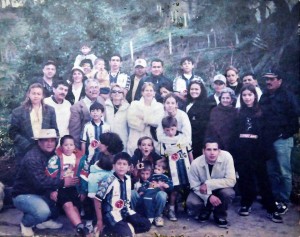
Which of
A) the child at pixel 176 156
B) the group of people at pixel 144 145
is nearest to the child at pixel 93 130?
the group of people at pixel 144 145

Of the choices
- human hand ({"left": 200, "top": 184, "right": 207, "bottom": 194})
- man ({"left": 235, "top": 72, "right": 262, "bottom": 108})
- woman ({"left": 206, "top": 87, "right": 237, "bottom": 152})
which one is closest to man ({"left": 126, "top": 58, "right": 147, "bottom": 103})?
woman ({"left": 206, "top": 87, "right": 237, "bottom": 152})

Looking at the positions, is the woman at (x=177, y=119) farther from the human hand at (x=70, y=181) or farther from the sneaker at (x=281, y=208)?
the sneaker at (x=281, y=208)

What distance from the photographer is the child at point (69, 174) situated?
15.4 feet

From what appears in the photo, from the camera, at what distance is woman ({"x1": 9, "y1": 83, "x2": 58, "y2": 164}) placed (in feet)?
16.3

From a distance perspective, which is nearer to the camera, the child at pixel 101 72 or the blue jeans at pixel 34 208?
the blue jeans at pixel 34 208

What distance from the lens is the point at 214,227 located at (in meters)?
4.74

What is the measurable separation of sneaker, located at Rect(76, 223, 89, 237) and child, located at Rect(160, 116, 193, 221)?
1117 millimetres

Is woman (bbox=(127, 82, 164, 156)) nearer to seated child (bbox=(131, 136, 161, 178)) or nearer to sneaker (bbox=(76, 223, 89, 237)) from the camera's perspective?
seated child (bbox=(131, 136, 161, 178))

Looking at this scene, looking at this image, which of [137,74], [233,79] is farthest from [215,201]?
[137,74]

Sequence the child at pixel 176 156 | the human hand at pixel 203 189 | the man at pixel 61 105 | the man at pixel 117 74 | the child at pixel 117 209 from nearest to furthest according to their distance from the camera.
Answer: the child at pixel 117 209
the human hand at pixel 203 189
the child at pixel 176 156
the man at pixel 61 105
the man at pixel 117 74

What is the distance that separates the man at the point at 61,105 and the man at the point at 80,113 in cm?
7

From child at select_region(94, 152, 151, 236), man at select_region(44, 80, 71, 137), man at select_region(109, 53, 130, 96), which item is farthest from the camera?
man at select_region(109, 53, 130, 96)

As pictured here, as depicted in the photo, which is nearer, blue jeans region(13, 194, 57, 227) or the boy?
blue jeans region(13, 194, 57, 227)

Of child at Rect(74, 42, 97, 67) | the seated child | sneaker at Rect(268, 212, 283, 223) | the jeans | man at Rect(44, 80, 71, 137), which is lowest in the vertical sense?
sneaker at Rect(268, 212, 283, 223)
